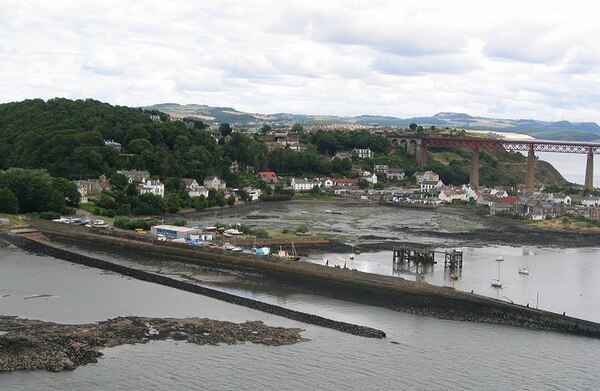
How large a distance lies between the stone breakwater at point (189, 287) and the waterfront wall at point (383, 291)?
2906 mm

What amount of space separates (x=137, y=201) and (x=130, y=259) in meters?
16.5

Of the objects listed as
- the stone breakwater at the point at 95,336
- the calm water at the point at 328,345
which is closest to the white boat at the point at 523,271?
the calm water at the point at 328,345

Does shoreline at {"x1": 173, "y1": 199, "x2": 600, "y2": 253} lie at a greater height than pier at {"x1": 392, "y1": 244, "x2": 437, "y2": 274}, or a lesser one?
lesser

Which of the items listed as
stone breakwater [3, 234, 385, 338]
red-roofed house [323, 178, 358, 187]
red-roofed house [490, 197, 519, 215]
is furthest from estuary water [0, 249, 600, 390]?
red-roofed house [323, 178, 358, 187]

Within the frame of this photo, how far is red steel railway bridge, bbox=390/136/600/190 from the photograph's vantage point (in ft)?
226

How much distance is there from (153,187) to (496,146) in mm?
35454

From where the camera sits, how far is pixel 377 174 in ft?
244

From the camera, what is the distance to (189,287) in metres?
27.2

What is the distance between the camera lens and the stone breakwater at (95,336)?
18.4 metres

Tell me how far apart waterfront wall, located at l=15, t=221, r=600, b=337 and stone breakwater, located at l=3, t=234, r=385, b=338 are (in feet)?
9.53

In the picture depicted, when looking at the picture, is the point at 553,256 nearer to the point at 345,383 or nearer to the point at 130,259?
the point at 130,259

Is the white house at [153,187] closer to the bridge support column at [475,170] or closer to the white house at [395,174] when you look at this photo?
the white house at [395,174]

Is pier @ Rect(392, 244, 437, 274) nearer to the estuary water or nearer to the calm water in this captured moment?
the calm water

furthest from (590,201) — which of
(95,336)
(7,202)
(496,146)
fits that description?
(95,336)
